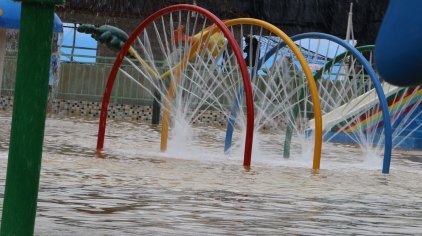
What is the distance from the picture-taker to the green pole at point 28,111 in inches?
109

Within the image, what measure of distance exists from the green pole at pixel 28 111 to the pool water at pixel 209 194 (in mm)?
1156

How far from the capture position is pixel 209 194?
615 cm

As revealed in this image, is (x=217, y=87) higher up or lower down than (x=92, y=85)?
higher up

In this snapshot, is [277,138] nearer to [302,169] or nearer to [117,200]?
[302,169]

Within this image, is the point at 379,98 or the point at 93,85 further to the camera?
the point at 93,85

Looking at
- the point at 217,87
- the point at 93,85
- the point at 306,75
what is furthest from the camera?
the point at 93,85

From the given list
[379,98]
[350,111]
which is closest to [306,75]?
[379,98]

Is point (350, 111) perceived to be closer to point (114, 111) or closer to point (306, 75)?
point (306, 75)

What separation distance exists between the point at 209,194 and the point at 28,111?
344cm

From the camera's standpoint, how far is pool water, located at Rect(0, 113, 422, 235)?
4582 mm

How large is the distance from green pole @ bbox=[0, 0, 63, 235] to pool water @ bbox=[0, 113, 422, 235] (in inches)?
45.5

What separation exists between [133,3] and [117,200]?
17.8m

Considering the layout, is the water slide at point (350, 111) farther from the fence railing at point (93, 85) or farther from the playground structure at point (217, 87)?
the fence railing at point (93, 85)

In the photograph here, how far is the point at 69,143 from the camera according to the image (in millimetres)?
10797
